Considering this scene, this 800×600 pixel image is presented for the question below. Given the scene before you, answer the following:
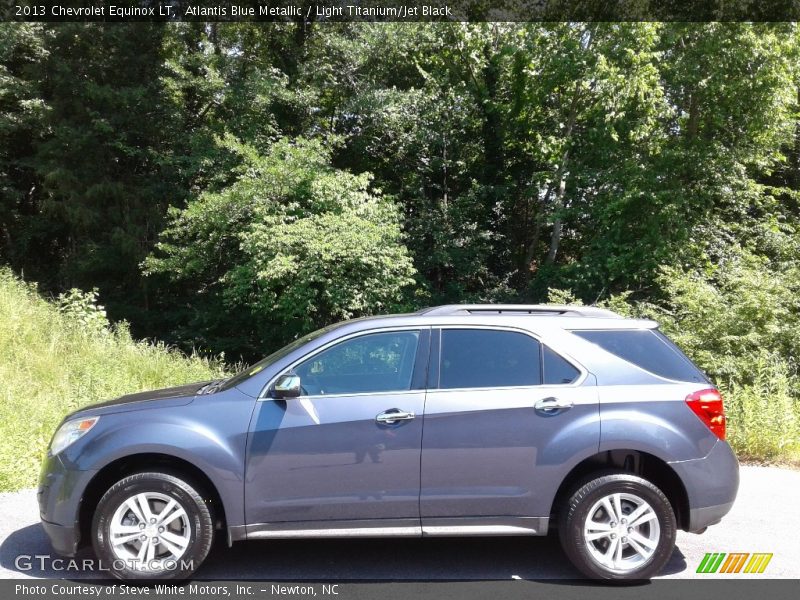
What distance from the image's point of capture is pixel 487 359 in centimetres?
457

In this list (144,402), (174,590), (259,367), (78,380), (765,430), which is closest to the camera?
(174,590)

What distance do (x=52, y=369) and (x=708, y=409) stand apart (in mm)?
9415

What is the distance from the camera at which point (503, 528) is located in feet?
14.2

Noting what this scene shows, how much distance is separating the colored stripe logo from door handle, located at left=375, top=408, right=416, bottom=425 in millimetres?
2198

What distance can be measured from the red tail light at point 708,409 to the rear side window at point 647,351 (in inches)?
5.8

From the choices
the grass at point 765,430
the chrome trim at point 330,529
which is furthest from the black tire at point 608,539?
the grass at point 765,430

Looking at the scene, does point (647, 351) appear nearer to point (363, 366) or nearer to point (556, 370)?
point (556, 370)

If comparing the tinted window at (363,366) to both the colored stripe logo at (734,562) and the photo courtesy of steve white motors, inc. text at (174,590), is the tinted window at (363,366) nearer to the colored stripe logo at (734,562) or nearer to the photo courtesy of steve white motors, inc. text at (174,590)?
the photo courtesy of steve white motors, inc. text at (174,590)

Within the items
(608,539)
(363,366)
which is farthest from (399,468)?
(608,539)

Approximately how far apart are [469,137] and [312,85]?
16.4ft

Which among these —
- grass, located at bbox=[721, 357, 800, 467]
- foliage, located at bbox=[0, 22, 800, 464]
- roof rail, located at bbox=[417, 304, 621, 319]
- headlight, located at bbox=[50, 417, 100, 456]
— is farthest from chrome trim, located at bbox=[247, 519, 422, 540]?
foliage, located at bbox=[0, 22, 800, 464]

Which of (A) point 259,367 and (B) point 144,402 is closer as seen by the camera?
(B) point 144,402

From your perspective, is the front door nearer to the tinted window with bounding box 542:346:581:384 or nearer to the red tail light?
the tinted window with bounding box 542:346:581:384

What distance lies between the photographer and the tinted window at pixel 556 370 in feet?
14.7
